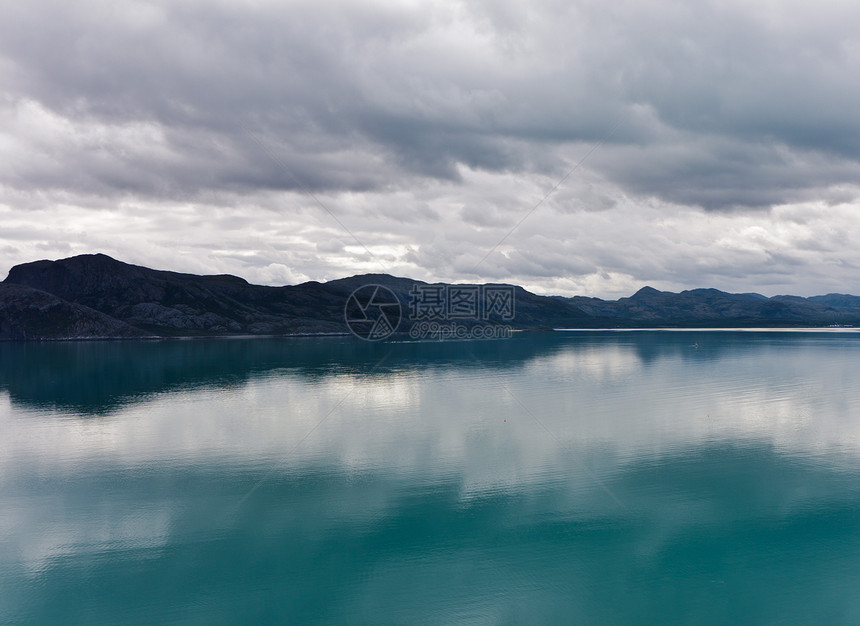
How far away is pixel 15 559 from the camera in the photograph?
2814cm

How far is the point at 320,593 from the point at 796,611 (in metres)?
21.6

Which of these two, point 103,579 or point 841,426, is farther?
point 841,426

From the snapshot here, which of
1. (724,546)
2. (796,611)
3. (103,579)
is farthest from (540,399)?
(103,579)

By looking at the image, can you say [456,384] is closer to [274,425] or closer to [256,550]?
[274,425]

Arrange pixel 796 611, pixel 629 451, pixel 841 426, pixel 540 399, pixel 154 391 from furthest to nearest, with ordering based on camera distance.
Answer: pixel 154 391, pixel 540 399, pixel 841 426, pixel 629 451, pixel 796 611

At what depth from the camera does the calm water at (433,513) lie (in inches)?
958

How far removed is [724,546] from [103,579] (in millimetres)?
32535

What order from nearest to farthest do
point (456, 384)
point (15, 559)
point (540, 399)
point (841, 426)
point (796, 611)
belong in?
1. point (796, 611)
2. point (15, 559)
3. point (841, 426)
4. point (540, 399)
5. point (456, 384)

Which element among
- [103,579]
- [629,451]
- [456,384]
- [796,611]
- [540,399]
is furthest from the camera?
[456,384]

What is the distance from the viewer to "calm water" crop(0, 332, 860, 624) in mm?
24344

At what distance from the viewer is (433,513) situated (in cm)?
3372

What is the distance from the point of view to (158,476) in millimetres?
41906

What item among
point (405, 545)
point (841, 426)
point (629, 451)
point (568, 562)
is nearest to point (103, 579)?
point (405, 545)

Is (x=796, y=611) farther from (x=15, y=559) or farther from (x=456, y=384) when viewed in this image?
(x=456, y=384)
